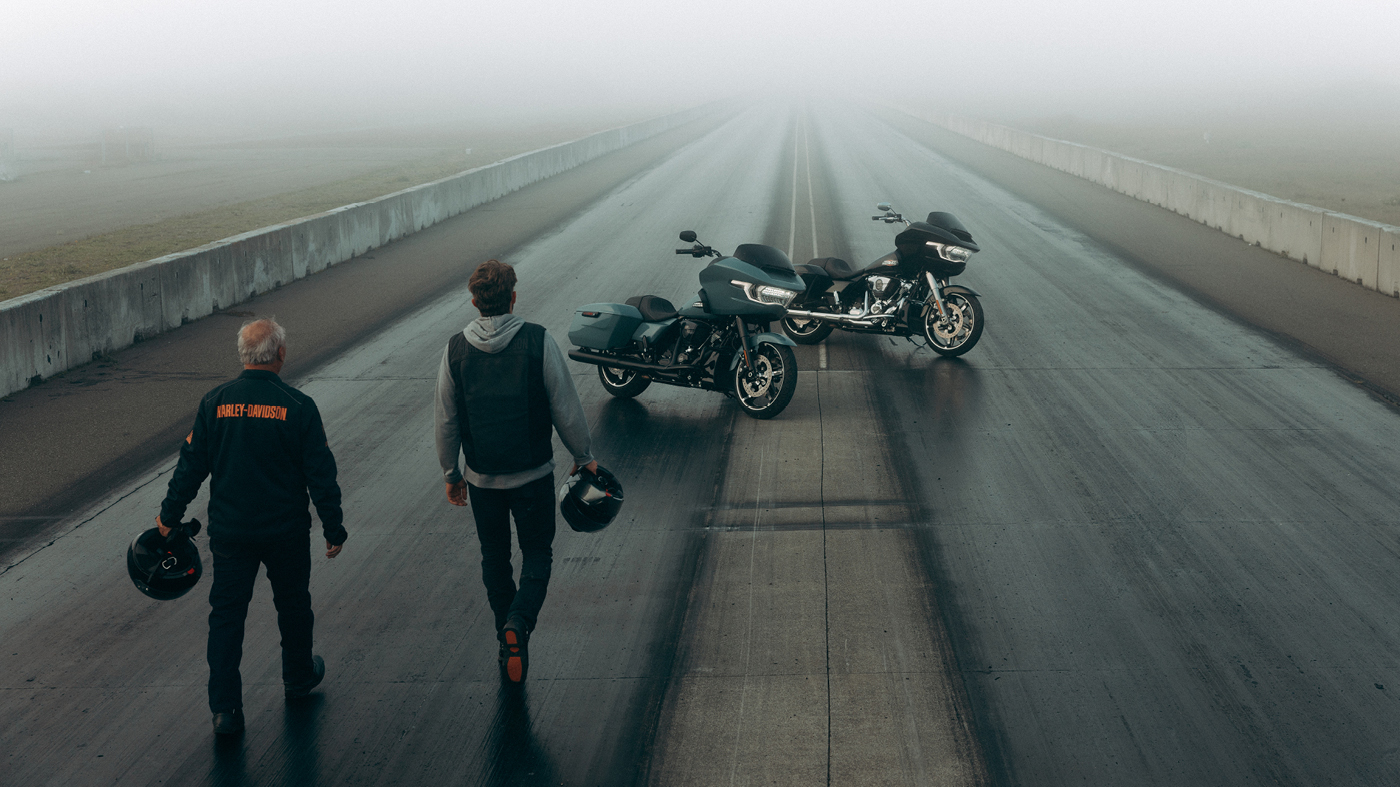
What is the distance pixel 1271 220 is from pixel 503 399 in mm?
17720

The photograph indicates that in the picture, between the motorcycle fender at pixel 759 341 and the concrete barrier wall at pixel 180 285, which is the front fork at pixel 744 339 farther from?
the concrete barrier wall at pixel 180 285

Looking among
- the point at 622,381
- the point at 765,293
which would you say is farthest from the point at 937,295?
the point at 622,381

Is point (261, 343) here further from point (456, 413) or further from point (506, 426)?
point (506, 426)

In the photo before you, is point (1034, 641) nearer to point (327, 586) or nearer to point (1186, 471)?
point (1186, 471)

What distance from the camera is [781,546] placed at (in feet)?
22.2

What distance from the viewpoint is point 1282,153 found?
43.7 m

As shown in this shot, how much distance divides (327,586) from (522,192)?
81.8ft

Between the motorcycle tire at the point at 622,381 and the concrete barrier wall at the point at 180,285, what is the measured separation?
5503mm

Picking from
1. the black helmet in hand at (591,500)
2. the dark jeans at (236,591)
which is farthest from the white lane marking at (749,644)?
the dark jeans at (236,591)

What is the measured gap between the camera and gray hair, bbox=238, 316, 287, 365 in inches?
180

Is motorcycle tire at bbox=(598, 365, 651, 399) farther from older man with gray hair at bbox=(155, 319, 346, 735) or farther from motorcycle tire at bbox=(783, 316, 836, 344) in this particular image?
older man with gray hair at bbox=(155, 319, 346, 735)

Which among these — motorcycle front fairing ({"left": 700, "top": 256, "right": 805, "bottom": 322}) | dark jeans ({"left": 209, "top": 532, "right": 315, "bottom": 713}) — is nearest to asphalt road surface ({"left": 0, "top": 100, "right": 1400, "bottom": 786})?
dark jeans ({"left": 209, "top": 532, "right": 315, "bottom": 713})

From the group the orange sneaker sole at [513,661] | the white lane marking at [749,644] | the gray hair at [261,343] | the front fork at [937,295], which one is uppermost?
the gray hair at [261,343]

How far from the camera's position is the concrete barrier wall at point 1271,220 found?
49.7 feet
